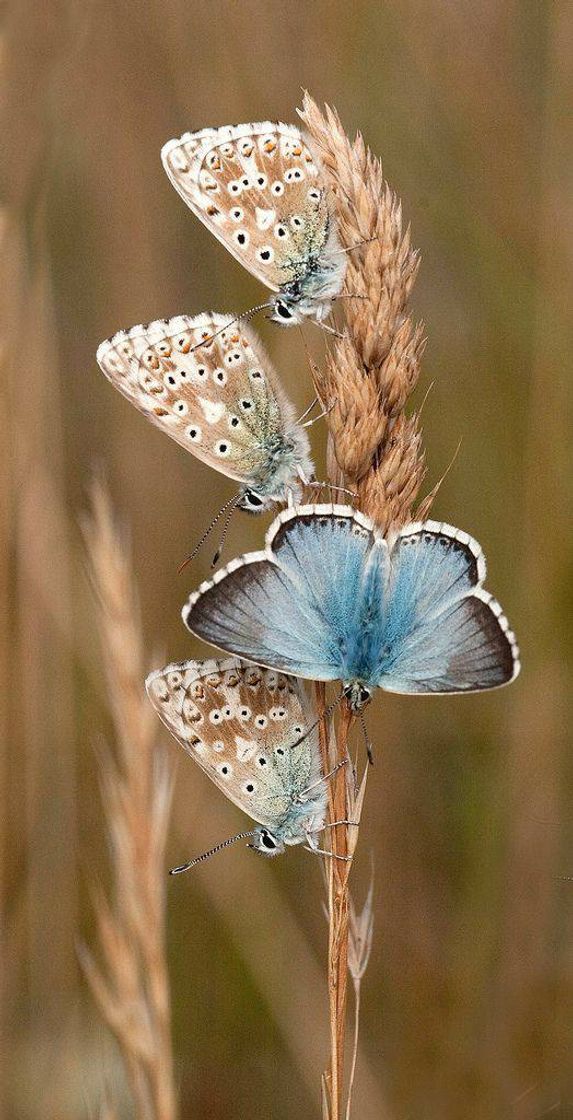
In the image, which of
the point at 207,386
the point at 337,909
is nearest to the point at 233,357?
the point at 207,386

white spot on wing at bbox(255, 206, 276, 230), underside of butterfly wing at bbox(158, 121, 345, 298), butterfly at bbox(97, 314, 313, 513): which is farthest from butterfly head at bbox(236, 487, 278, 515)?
white spot on wing at bbox(255, 206, 276, 230)

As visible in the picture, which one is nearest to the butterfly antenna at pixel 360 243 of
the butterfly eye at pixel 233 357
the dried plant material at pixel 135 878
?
the butterfly eye at pixel 233 357

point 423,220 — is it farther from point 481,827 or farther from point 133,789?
point 133,789

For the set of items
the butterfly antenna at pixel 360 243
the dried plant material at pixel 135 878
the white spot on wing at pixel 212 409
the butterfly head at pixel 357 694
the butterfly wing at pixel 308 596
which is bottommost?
the dried plant material at pixel 135 878

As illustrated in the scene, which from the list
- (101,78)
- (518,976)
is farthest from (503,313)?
(518,976)

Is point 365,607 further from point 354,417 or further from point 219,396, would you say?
point 219,396

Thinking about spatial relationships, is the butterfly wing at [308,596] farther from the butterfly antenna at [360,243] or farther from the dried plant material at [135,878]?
the butterfly antenna at [360,243]

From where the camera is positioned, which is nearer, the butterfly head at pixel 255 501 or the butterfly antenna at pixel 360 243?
the butterfly antenna at pixel 360 243
